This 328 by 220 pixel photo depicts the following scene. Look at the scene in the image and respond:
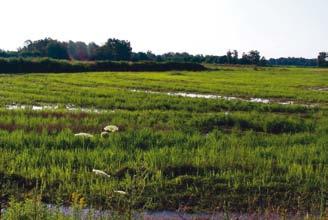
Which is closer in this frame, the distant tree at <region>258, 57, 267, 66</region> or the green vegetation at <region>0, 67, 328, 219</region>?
the green vegetation at <region>0, 67, 328, 219</region>

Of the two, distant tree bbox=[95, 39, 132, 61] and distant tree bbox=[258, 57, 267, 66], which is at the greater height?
distant tree bbox=[95, 39, 132, 61]

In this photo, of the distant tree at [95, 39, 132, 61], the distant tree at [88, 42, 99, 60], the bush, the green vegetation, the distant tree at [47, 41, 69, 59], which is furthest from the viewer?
the distant tree at [95, 39, 132, 61]

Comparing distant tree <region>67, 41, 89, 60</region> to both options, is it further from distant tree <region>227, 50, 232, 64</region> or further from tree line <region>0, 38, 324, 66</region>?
distant tree <region>227, 50, 232, 64</region>

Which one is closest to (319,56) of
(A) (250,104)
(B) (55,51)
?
(B) (55,51)

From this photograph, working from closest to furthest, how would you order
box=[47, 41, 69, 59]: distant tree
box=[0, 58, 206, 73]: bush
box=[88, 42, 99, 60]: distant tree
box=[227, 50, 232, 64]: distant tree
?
box=[0, 58, 206, 73]: bush
box=[47, 41, 69, 59]: distant tree
box=[88, 42, 99, 60]: distant tree
box=[227, 50, 232, 64]: distant tree

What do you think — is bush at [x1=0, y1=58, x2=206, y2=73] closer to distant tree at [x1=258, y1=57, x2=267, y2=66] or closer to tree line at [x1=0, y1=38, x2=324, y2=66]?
tree line at [x1=0, y1=38, x2=324, y2=66]

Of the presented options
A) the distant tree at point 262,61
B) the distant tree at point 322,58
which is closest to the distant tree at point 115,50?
the distant tree at point 262,61

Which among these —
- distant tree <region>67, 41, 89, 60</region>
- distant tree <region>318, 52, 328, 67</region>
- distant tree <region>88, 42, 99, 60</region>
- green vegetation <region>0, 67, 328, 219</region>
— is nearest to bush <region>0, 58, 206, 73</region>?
distant tree <region>88, 42, 99, 60</region>

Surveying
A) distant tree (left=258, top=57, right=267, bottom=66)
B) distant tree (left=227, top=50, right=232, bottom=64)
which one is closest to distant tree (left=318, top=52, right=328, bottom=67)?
distant tree (left=258, top=57, right=267, bottom=66)

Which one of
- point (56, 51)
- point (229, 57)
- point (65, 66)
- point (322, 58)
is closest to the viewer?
point (65, 66)

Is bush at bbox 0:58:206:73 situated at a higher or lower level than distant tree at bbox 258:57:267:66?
higher

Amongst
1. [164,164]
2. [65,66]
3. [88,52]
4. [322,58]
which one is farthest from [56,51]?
[164,164]

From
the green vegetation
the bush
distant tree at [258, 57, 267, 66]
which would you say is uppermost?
the green vegetation

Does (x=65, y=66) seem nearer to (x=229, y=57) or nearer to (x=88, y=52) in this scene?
(x=88, y=52)
